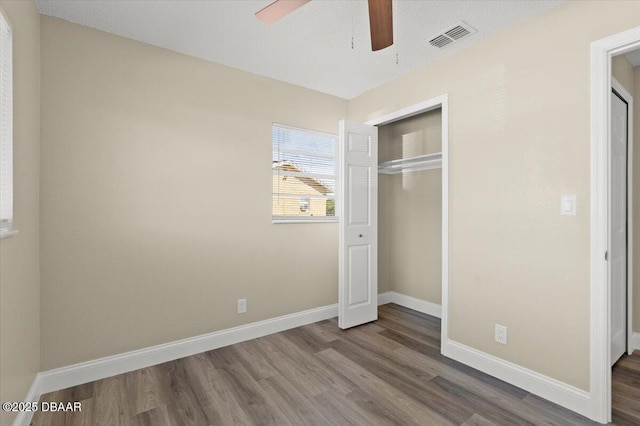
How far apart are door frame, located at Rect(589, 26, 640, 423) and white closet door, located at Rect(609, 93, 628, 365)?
754mm

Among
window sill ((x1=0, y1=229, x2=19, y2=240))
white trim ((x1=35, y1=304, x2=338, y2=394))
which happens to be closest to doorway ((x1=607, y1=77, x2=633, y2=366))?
white trim ((x1=35, y1=304, x2=338, y2=394))

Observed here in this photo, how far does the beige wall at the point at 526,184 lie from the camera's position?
80.5 inches

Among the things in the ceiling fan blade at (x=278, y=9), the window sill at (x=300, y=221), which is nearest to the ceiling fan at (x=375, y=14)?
the ceiling fan blade at (x=278, y=9)

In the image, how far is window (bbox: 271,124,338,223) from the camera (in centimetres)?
343

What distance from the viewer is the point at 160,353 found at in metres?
2.67

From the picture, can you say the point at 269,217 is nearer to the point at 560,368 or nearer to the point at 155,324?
the point at 155,324

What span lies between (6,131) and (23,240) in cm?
66

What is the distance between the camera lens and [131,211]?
8.40ft

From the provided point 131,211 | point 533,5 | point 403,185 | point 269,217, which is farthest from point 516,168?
point 131,211

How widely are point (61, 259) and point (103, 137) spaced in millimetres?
956

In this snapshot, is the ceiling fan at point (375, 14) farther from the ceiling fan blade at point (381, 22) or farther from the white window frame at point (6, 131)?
the white window frame at point (6, 131)

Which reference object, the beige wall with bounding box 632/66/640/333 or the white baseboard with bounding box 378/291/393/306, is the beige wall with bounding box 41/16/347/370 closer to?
the white baseboard with bounding box 378/291/393/306

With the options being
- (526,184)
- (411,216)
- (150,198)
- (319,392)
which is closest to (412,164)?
(411,216)

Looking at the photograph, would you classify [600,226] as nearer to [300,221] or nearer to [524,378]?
[524,378]
